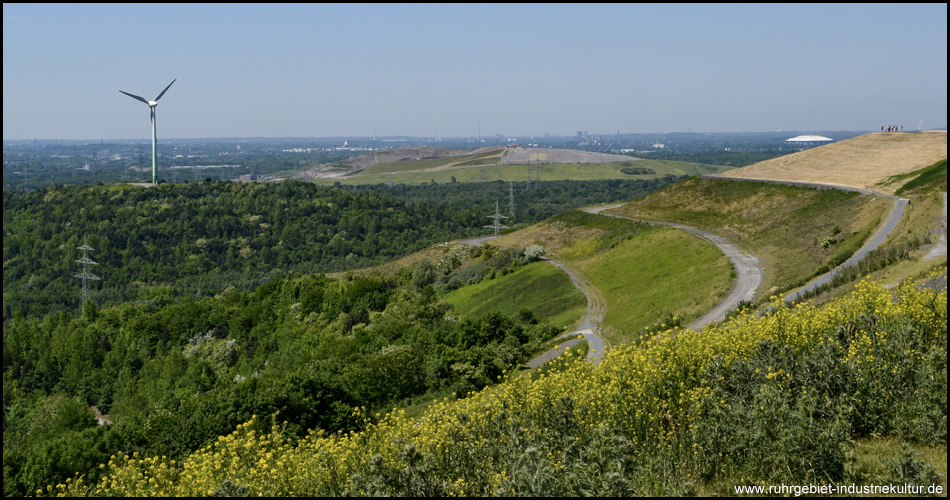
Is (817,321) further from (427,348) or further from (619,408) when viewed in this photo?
(427,348)

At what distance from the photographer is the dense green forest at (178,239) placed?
153m

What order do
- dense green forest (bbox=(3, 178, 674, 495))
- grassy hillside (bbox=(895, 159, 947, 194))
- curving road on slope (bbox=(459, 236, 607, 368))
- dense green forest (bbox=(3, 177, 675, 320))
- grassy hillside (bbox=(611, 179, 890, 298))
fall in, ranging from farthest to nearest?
dense green forest (bbox=(3, 177, 675, 320)) < grassy hillside (bbox=(895, 159, 947, 194)) < grassy hillside (bbox=(611, 179, 890, 298)) < curving road on slope (bbox=(459, 236, 607, 368)) < dense green forest (bbox=(3, 178, 674, 495))

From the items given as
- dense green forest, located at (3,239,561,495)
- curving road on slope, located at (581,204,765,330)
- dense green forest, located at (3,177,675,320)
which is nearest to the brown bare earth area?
curving road on slope, located at (581,204,765,330)

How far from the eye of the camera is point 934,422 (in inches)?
818

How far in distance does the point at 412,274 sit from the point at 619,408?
80.9 metres

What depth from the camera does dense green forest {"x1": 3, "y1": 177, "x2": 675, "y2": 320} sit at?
502ft

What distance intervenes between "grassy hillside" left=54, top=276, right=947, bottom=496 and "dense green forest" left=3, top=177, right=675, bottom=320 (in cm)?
12766

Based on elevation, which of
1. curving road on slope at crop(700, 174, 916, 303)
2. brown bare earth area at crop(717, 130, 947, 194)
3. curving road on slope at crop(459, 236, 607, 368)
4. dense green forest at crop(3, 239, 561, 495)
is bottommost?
dense green forest at crop(3, 239, 561, 495)

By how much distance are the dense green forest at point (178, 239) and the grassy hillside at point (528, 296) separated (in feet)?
245

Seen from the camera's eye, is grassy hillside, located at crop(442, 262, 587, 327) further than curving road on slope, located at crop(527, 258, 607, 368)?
Yes

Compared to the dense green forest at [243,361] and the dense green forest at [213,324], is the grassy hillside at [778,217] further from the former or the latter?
the dense green forest at [213,324]

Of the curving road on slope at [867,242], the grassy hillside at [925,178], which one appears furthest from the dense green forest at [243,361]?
the grassy hillside at [925,178]

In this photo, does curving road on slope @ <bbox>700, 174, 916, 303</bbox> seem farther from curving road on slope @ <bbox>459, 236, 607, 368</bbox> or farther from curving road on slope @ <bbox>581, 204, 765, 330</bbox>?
curving road on slope @ <bbox>459, 236, 607, 368</bbox>

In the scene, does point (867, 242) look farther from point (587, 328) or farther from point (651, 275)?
point (587, 328)
